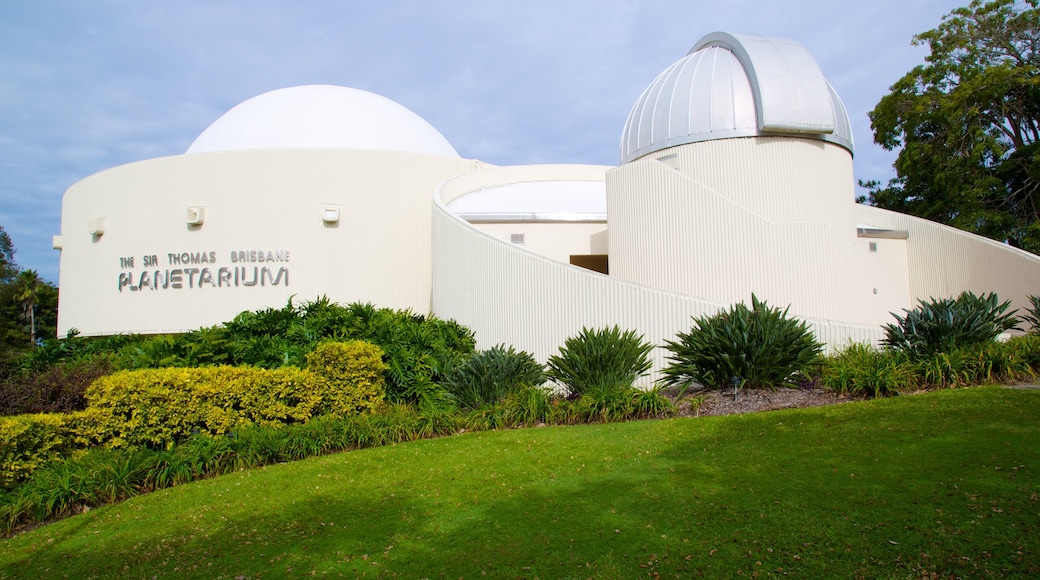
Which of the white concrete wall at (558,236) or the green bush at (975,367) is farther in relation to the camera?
the white concrete wall at (558,236)

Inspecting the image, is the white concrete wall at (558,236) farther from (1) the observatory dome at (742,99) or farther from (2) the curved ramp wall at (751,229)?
(2) the curved ramp wall at (751,229)

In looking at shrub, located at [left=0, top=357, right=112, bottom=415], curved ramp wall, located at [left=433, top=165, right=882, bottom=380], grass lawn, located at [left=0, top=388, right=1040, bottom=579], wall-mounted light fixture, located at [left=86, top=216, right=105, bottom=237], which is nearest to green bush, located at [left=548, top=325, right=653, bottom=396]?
curved ramp wall, located at [left=433, top=165, right=882, bottom=380]

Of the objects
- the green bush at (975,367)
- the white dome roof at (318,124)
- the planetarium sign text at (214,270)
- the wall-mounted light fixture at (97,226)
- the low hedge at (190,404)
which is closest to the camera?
the low hedge at (190,404)

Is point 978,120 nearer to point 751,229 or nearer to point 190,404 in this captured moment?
point 751,229

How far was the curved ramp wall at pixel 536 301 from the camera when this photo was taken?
10805mm

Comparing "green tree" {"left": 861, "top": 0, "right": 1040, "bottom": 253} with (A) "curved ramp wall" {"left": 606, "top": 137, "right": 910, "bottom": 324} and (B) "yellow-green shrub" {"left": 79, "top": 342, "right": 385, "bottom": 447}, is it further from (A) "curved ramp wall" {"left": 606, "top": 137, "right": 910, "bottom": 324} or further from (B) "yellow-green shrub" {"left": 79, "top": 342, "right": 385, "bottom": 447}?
(B) "yellow-green shrub" {"left": 79, "top": 342, "right": 385, "bottom": 447}

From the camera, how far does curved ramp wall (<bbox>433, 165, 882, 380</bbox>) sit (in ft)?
35.4

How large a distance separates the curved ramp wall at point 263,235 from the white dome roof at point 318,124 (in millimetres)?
2543

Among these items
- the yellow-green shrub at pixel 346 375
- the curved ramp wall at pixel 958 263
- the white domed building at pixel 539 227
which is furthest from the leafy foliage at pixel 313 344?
the curved ramp wall at pixel 958 263

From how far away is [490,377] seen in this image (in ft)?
33.8

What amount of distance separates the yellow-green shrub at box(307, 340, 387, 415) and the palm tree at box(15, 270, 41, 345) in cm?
4134

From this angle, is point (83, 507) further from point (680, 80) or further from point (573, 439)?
point (680, 80)

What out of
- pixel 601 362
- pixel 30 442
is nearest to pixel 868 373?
pixel 601 362

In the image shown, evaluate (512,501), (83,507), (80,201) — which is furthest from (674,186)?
(80,201)
